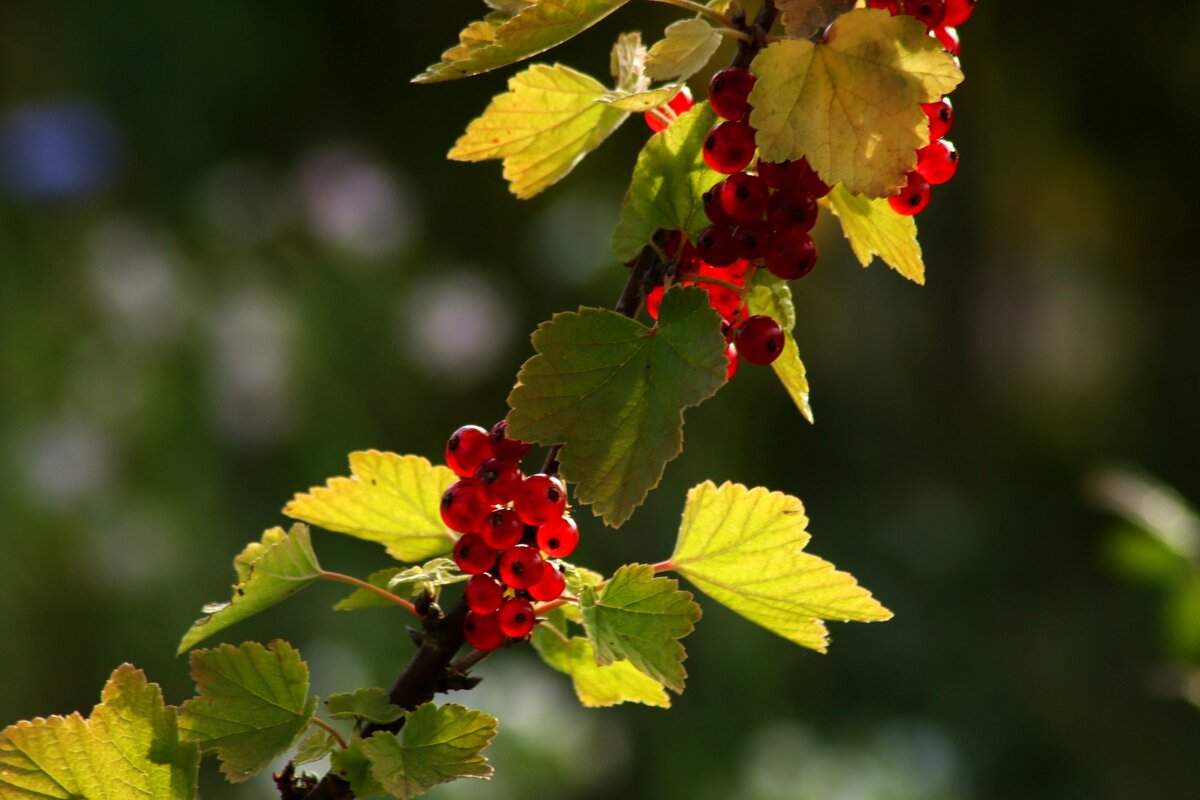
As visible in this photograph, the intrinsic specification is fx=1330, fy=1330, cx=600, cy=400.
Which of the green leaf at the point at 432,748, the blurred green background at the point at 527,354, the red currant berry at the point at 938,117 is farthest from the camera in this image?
the blurred green background at the point at 527,354

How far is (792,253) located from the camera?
537mm

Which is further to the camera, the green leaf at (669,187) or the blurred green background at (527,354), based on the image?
the blurred green background at (527,354)

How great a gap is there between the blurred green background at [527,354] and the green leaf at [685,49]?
1.54m

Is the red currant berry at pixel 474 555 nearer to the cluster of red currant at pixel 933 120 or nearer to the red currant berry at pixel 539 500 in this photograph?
the red currant berry at pixel 539 500

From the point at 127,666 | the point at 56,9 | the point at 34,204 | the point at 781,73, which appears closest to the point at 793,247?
the point at 781,73

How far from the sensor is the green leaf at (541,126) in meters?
0.61

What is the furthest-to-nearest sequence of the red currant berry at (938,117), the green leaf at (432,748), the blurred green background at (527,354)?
the blurred green background at (527,354) < the red currant berry at (938,117) < the green leaf at (432,748)

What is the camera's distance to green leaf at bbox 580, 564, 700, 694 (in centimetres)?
51

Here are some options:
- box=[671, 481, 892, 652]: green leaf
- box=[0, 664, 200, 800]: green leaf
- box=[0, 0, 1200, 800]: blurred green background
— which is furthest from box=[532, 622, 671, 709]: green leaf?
box=[0, 0, 1200, 800]: blurred green background

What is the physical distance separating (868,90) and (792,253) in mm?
70

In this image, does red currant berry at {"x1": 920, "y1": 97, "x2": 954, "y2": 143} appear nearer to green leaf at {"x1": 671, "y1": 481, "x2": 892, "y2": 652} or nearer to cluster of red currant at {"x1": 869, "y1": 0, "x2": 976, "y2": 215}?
cluster of red currant at {"x1": 869, "y1": 0, "x2": 976, "y2": 215}

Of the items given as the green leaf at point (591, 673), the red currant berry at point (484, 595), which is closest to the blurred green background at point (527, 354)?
the green leaf at point (591, 673)

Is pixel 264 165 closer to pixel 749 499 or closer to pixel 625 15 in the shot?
pixel 625 15

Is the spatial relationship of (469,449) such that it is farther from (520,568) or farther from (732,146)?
(732,146)
